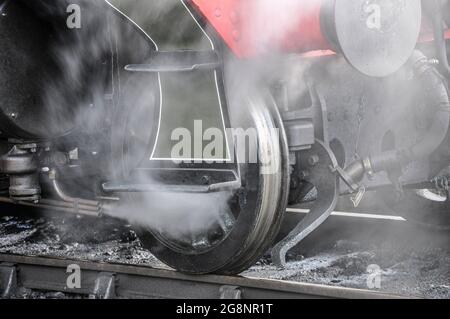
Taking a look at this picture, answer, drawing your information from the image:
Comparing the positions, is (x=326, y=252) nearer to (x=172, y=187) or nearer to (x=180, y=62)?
(x=172, y=187)

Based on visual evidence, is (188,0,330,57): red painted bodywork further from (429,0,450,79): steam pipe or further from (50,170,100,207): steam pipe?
(50,170,100,207): steam pipe

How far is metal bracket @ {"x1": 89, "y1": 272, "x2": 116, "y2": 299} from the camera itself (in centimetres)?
363

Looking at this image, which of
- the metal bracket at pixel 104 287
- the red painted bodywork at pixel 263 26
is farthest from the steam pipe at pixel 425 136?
the metal bracket at pixel 104 287

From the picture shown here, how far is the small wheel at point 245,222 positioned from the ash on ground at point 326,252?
0.28 m

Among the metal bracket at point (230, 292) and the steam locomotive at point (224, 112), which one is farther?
the metal bracket at point (230, 292)

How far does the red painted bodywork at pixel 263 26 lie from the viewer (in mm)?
2834

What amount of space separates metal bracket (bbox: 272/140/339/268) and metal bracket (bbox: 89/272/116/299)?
3.28ft

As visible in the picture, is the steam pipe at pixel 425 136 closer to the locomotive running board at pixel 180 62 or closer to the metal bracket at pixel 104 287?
the locomotive running board at pixel 180 62

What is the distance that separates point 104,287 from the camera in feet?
11.9

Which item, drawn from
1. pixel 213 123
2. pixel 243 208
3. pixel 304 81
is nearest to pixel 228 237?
pixel 243 208

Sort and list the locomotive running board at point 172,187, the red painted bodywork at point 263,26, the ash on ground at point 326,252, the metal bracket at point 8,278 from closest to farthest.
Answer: the red painted bodywork at point 263,26
the locomotive running board at point 172,187
the ash on ground at point 326,252
the metal bracket at point 8,278

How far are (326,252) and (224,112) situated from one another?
143 cm

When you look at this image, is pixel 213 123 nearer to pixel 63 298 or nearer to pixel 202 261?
pixel 202 261

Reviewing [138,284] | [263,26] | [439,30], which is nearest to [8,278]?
[138,284]
